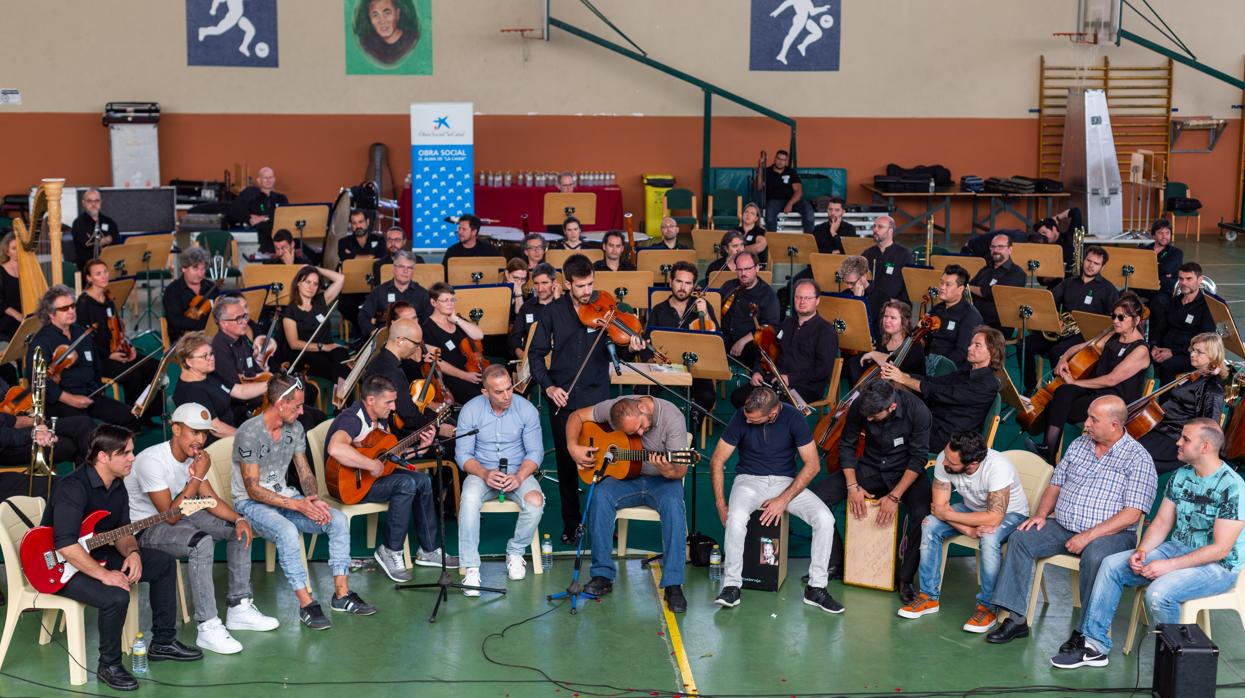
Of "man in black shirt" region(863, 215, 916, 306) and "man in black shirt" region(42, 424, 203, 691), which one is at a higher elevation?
"man in black shirt" region(863, 215, 916, 306)

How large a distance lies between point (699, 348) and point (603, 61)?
1121cm

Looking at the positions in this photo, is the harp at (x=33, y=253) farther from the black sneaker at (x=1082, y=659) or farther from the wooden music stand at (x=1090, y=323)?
the black sneaker at (x=1082, y=659)

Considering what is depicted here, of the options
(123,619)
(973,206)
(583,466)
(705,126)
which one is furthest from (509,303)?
(973,206)

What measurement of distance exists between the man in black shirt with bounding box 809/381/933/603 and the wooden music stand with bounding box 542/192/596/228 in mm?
6307

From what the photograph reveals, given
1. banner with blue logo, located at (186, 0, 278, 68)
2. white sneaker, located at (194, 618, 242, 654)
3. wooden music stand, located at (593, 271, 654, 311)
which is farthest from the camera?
banner with blue logo, located at (186, 0, 278, 68)

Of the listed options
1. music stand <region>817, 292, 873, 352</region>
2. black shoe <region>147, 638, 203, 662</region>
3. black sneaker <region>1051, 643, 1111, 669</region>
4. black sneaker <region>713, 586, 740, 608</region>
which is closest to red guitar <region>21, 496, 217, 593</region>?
black shoe <region>147, 638, 203, 662</region>

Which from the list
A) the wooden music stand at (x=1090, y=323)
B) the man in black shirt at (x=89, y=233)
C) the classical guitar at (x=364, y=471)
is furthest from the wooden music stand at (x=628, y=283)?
the man in black shirt at (x=89, y=233)

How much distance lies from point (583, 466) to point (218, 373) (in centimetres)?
244

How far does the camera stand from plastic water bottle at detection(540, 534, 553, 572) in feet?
24.5

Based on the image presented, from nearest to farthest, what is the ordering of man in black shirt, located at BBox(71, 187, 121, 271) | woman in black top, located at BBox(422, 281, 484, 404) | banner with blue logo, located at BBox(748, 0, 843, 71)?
woman in black top, located at BBox(422, 281, 484, 404) < man in black shirt, located at BBox(71, 187, 121, 271) < banner with blue logo, located at BBox(748, 0, 843, 71)

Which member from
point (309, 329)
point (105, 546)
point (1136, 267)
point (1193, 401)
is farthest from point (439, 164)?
point (105, 546)

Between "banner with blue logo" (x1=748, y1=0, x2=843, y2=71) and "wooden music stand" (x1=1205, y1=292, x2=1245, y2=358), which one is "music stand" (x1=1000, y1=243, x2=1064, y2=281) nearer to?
"wooden music stand" (x1=1205, y1=292, x2=1245, y2=358)

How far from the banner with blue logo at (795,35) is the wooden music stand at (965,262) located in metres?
8.39

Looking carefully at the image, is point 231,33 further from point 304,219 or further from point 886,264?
point 886,264
